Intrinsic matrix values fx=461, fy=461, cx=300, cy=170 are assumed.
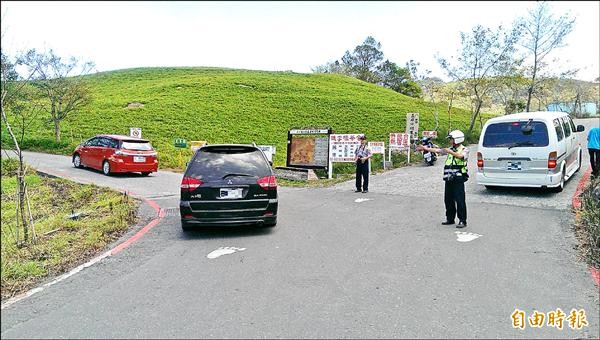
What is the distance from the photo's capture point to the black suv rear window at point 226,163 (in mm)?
7816

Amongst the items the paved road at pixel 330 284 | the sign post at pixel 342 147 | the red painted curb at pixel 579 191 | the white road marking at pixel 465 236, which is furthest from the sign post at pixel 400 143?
the white road marking at pixel 465 236

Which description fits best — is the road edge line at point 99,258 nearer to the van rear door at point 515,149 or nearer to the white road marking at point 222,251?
the white road marking at point 222,251

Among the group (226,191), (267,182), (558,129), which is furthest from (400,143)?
(226,191)

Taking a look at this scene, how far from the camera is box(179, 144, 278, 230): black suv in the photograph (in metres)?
7.69

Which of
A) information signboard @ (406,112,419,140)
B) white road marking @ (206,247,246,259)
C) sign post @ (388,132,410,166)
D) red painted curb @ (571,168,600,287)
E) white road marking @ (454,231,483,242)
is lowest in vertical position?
white road marking @ (206,247,246,259)

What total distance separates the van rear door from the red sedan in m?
12.1

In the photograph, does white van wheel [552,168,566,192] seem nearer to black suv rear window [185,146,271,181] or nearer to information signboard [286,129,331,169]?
black suv rear window [185,146,271,181]

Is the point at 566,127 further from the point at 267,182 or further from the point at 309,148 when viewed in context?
the point at 267,182

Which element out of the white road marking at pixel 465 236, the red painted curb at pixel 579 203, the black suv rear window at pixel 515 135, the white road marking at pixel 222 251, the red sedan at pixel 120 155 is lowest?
the white road marking at pixel 222 251

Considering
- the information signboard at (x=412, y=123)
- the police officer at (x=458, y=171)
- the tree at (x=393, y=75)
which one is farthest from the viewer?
the tree at (x=393, y=75)

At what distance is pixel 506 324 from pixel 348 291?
1.59m

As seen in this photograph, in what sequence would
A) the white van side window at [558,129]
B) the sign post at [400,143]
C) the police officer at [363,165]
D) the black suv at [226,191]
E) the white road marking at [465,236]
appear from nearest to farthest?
the white road marking at [465,236]
the black suv at [226,191]
the white van side window at [558,129]
the police officer at [363,165]
the sign post at [400,143]

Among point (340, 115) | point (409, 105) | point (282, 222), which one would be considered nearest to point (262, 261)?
point (282, 222)

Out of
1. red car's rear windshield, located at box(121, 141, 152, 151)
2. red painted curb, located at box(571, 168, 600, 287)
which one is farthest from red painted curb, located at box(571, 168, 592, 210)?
red car's rear windshield, located at box(121, 141, 152, 151)
